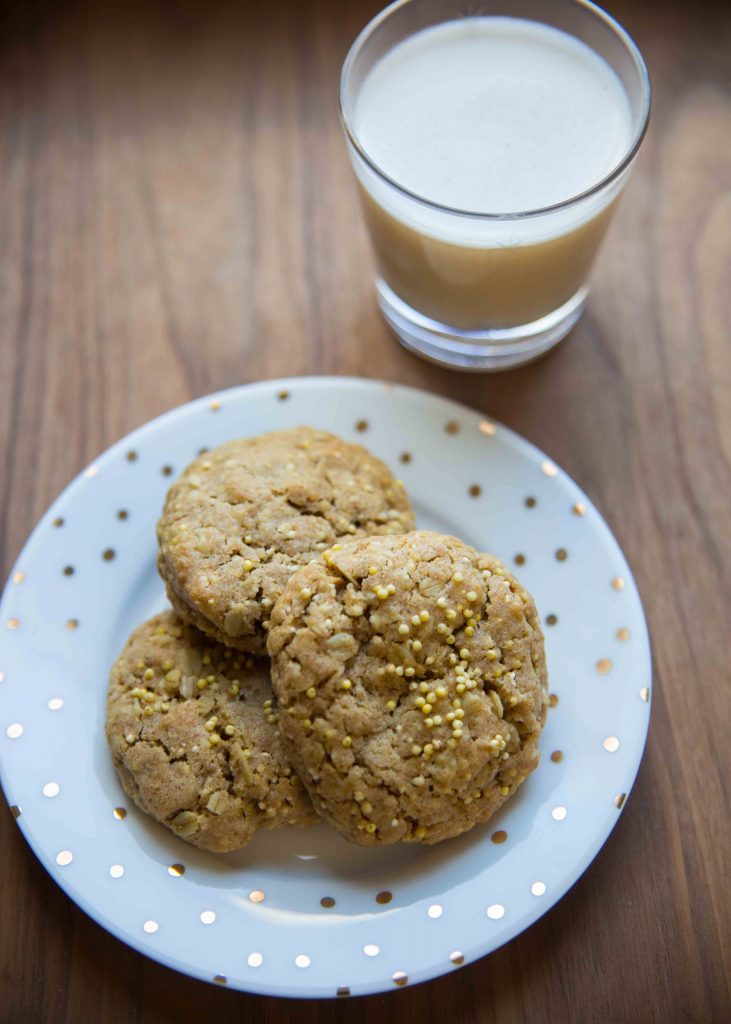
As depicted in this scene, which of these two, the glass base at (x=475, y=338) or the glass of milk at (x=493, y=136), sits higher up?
the glass of milk at (x=493, y=136)

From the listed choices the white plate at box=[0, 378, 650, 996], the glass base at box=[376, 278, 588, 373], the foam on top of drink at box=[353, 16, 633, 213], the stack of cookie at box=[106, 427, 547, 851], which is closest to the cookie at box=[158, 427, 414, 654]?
the stack of cookie at box=[106, 427, 547, 851]

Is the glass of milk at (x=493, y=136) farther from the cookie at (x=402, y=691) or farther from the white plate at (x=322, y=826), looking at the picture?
the cookie at (x=402, y=691)

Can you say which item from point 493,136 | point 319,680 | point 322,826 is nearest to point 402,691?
point 319,680

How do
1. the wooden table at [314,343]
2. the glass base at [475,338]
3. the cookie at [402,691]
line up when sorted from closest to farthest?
the cookie at [402,691], the wooden table at [314,343], the glass base at [475,338]

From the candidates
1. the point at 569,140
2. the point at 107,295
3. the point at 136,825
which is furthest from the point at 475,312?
the point at 136,825

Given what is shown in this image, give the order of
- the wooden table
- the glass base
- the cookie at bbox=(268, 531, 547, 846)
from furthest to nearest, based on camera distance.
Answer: the glass base
the wooden table
the cookie at bbox=(268, 531, 547, 846)

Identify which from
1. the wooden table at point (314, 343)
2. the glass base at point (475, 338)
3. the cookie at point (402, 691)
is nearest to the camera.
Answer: the cookie at point (402, 691)

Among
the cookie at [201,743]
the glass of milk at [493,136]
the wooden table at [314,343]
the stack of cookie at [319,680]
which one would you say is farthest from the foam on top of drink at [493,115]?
the cookie at [201,743]

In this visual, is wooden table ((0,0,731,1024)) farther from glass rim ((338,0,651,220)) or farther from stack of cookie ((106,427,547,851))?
glass rim ((338,0,651,220))
